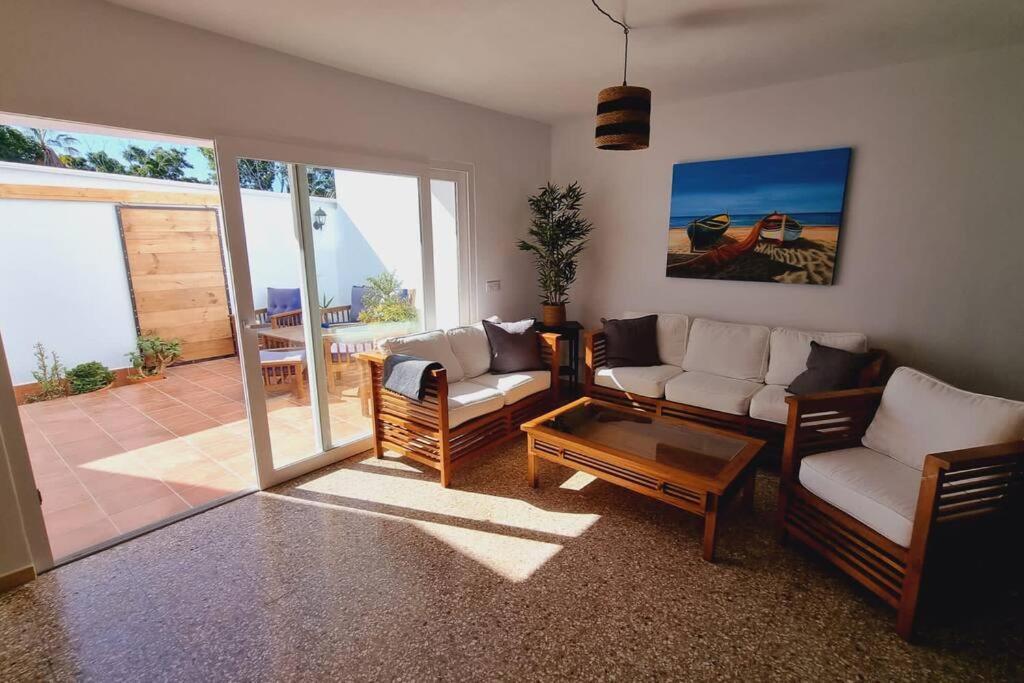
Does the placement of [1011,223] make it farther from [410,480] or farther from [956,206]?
[410,480]

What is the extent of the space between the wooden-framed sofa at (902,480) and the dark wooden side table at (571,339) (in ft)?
7.16

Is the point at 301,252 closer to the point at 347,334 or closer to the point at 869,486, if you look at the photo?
the point at 347,334

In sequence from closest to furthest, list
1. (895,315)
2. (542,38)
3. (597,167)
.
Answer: (542,38) → (895,315) → (597,167)

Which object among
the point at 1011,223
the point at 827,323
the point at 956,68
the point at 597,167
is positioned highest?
the point at 956,68

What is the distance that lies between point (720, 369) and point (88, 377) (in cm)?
607

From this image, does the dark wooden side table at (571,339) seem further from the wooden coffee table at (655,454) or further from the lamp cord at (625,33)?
the lamp cord at (625,33)

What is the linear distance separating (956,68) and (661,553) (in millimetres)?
3392

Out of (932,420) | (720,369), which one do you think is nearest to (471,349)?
(720,369)

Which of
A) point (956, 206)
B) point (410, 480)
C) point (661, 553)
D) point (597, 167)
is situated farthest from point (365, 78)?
point (956, 206)

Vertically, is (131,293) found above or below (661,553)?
above

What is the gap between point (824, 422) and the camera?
2.45 m

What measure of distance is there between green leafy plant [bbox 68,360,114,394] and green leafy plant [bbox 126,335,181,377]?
297mm

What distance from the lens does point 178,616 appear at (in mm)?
1979

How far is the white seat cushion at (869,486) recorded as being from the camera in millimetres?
1842
